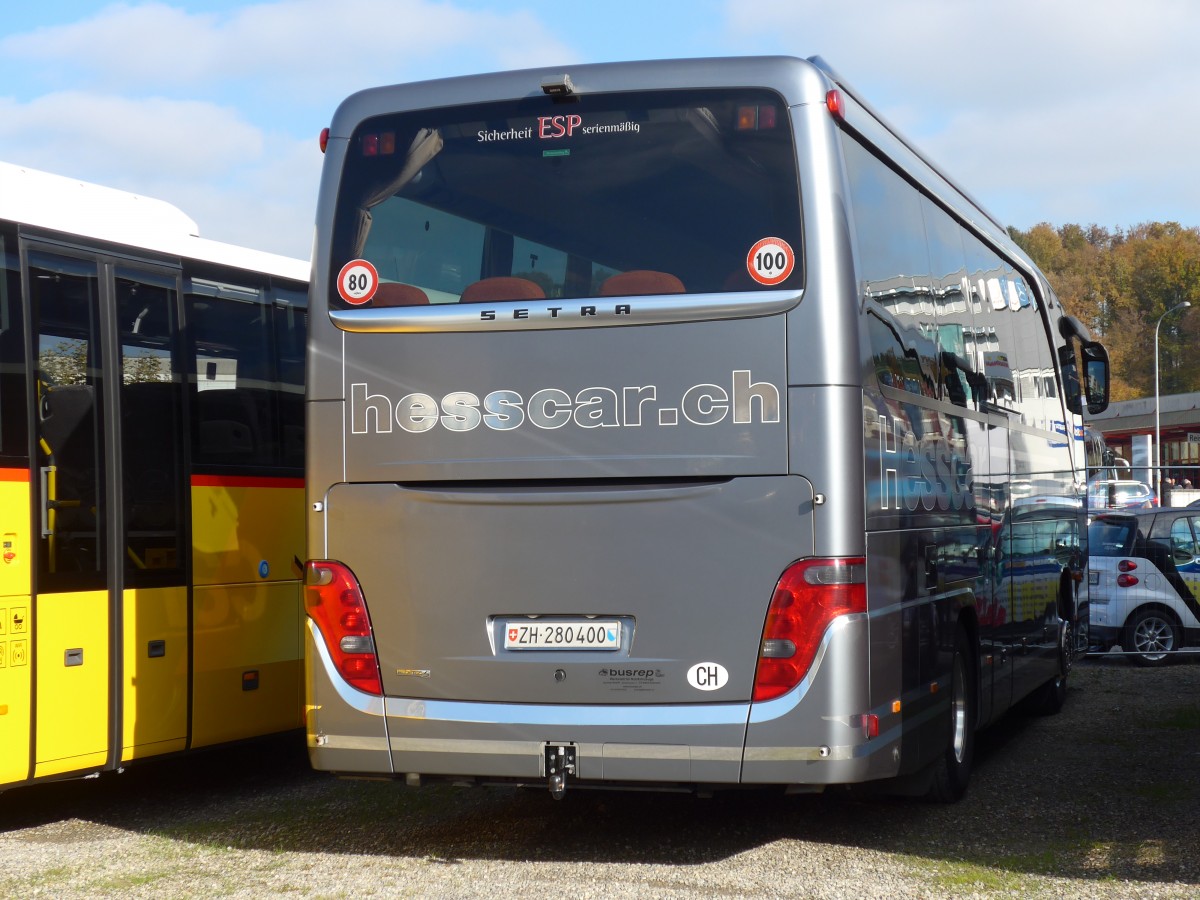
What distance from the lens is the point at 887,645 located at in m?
6.63

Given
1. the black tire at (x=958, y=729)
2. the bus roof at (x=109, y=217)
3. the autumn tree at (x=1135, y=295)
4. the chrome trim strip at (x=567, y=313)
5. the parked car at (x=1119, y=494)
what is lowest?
the black tire at (x=958, y=729)

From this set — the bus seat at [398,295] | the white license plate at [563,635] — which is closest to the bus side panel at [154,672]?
the bus seat at [398,295]

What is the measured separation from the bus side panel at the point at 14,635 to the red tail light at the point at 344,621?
1717 millimetres

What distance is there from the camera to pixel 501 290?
6.66 meters

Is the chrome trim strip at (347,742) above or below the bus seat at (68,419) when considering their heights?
below

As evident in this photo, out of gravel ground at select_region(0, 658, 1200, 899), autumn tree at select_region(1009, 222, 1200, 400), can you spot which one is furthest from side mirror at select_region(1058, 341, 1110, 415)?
autumn tree at select_region(1009, 222, 1200, 400)

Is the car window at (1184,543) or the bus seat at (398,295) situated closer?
the bus seat at (398,295)

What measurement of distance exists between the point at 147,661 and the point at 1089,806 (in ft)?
17.3

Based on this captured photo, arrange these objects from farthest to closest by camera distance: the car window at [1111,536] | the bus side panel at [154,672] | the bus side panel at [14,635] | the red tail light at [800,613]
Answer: the car window at [1111,536], the bus side panel at [154,672], the bus side panel at [14,635], the red tail light at [800,613]

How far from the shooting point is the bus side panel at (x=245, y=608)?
29.2 ft

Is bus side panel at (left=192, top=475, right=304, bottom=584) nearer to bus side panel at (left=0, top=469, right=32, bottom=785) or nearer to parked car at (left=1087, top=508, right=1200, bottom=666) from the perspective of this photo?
bus side panel at (left=0, top=469, right=32, bottom=785)

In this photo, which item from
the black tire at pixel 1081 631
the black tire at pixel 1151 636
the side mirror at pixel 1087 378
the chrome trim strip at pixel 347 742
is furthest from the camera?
the black tire at pixel 1151 636

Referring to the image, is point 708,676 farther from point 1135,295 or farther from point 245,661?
point 1135,295

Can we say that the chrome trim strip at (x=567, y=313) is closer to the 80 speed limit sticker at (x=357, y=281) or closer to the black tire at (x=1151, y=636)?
the 80 speed limit sticker at (x=357, y=281)
